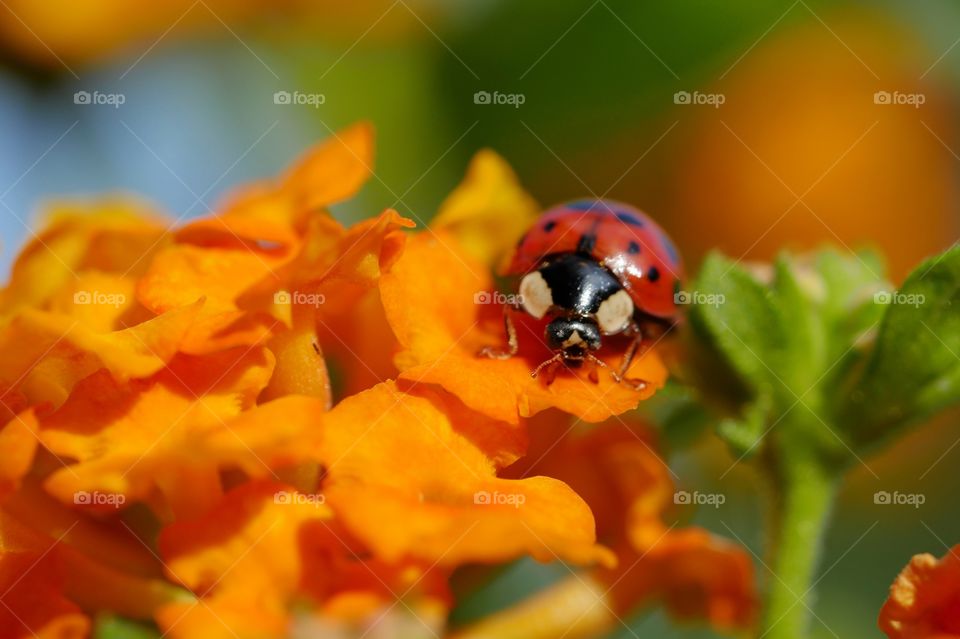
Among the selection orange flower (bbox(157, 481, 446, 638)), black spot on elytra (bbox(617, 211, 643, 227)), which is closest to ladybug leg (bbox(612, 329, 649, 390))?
black spot on elytra (bbox(617, 211, 643, 227))

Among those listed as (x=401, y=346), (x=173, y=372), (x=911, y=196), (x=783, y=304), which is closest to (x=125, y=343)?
(x=173, y=372)

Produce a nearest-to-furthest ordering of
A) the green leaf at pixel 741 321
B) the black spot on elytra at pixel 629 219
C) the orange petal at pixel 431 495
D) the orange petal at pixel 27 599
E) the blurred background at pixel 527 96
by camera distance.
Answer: the orange petal at pixel 431 495 → the orange petal at pixel 27 599 → the green leaf at pixel 741 321 → the black spot on elytra at pixel 629 219 → the blurred background at pixel 527 96

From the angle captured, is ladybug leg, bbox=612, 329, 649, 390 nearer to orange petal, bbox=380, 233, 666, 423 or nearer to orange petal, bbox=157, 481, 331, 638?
orange petal, bbox=380, 233, 666, 423

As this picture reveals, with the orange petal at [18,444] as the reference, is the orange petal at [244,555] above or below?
below

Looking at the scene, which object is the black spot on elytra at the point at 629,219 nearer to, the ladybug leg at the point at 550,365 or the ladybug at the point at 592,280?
the ladybug at the point at 592,280

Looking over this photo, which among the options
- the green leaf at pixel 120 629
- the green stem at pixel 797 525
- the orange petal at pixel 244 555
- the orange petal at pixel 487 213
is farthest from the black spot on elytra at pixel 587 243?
the green leaf at pixel 120 629

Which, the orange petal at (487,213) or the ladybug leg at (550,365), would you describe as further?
the orange petal at (487,213)

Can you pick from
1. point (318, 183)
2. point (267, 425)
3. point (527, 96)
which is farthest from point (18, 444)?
point (527, 96)

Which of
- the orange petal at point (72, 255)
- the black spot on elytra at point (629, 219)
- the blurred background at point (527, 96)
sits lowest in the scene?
the orange petal at point (72, 255)
